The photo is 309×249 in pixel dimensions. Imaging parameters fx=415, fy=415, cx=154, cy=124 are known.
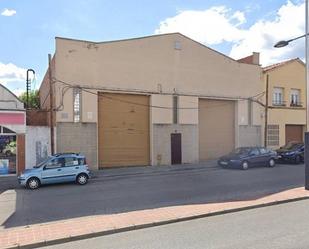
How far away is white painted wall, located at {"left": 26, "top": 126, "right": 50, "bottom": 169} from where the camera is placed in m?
22.6

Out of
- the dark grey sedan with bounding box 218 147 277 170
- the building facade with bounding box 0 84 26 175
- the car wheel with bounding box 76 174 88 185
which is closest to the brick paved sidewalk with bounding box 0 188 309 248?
the car wheel with bounding box 76 174 88 185

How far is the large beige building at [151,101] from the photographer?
24.1 m

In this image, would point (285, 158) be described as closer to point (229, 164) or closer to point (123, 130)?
point (229, 164)

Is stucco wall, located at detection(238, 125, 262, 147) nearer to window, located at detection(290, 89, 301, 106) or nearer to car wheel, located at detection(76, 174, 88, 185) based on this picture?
window, located at detection(290, 89, 301, 106)

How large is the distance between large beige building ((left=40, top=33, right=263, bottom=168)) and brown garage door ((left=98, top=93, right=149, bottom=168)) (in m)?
0.06

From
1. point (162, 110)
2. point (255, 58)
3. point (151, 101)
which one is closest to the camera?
point (151, 101)

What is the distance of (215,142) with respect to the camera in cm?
3028

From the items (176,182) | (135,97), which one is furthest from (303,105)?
(176,182)

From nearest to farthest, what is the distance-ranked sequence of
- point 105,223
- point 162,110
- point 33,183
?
point 105,223
point 33,183
point 162,110

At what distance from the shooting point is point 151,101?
87.9ft

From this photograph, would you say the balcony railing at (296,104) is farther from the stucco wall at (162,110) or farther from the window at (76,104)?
the window at (76,104)

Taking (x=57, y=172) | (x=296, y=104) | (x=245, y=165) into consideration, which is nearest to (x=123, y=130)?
(x=245, y=165)

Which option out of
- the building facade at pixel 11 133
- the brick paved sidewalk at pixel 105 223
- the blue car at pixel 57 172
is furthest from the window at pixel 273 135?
the brick paved sidewalk at pixel 105 223

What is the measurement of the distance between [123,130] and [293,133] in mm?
15634
